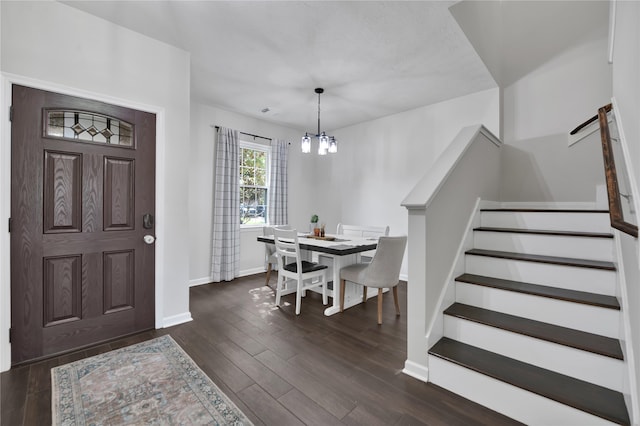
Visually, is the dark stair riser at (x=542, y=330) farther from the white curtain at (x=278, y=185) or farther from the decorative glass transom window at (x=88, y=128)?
the white curtain at (x=278, y=185)

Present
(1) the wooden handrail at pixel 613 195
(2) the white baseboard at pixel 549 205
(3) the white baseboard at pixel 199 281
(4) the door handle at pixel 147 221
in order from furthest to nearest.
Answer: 1. (3) the white baseboard at pixel 199 281
2. (2) the white baseboard at pixel 549 205
3. (4) the door handle at pixel 147 221
4. (1) the wooden handrail at pixel 613 195

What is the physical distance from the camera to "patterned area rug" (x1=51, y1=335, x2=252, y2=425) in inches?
60.2

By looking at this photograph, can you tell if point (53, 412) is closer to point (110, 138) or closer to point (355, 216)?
point (110, 138)

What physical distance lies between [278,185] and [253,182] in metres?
0.47

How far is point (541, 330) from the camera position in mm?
1642

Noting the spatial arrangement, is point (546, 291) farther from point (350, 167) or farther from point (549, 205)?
point (350, 167)

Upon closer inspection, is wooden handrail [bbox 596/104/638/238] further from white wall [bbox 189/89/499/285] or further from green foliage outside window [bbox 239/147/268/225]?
green foliage outside window [bbox 239/147/268/225]

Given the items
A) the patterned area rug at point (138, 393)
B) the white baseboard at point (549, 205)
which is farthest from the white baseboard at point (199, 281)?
the white baseboard at point (549, 205)

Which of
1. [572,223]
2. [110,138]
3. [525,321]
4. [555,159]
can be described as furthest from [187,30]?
[555,159]

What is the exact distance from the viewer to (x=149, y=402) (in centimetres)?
166

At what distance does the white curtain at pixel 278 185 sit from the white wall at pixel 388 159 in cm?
94

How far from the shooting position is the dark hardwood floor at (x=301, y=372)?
5.10 ft

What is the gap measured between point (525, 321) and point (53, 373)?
10.7 ft

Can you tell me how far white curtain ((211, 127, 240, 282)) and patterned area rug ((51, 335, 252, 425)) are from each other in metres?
2.15
